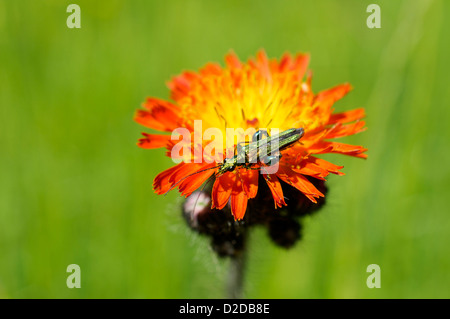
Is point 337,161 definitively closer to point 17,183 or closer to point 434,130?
point 434,130

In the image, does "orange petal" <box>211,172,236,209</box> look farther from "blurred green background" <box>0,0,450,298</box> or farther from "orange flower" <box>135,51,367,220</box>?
"blurred green background" <box>0,0,450,298</box>

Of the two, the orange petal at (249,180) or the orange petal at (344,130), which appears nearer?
the orange petal at (249,180)

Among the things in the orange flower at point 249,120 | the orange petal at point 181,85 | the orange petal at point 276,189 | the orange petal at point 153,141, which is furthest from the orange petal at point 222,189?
the orange petal at point 181,85

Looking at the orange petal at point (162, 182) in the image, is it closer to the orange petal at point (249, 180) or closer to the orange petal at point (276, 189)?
the orange petal at point (249, 180)

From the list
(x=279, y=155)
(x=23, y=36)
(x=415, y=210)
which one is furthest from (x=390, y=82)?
(x=23, y=36)

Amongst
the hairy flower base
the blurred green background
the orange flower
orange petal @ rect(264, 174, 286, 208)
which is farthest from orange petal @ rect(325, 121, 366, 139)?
the blurred green background

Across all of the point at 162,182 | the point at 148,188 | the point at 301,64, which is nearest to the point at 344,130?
the point at 301,64

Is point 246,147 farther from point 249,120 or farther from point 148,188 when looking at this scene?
point 148,188

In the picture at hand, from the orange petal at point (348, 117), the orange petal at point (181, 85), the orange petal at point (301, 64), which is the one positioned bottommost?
the orange petal at point (348, 117)
